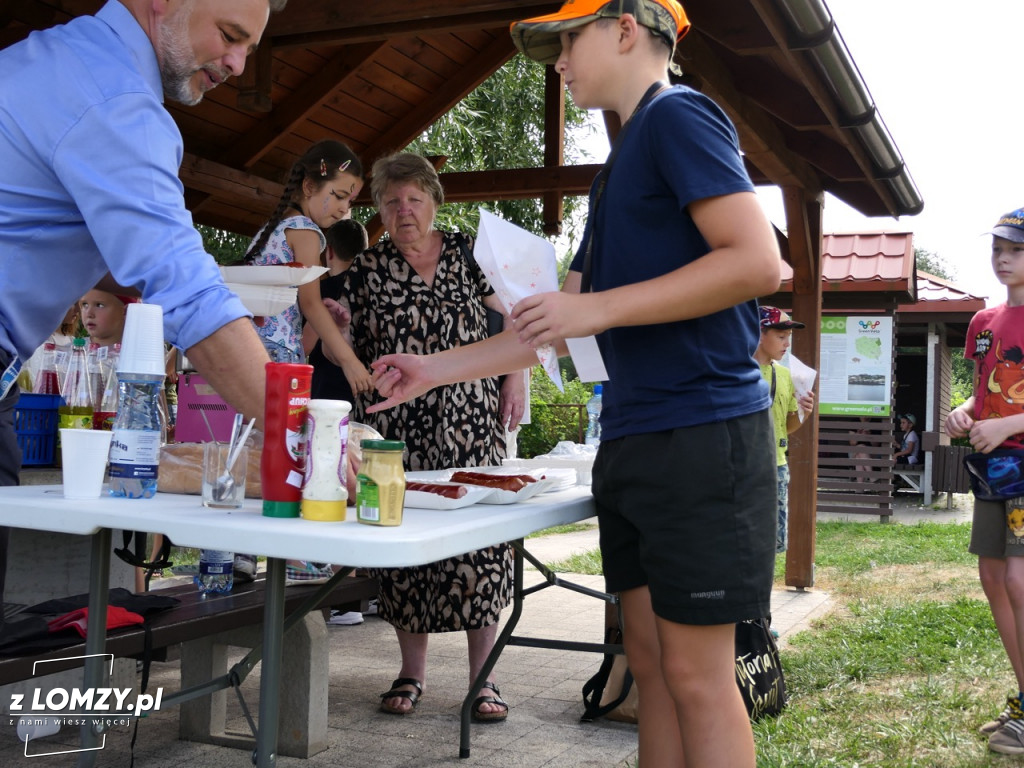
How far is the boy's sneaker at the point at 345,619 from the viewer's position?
5.38m

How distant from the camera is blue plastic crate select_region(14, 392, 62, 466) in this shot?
3225 mm

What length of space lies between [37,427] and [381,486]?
227 centimetres

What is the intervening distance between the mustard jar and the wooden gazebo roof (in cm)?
301

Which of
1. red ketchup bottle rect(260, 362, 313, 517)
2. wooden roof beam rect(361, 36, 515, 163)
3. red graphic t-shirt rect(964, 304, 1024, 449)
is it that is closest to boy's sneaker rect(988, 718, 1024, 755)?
red graphic t-shirt rect(964, 304, 1024, 449)

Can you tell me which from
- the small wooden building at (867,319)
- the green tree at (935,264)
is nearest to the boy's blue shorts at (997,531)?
the small wooden building at (867,319)

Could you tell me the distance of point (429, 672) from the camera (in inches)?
171

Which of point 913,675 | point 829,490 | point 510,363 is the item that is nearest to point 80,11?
point 510,363

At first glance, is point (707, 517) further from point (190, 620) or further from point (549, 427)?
point (549, 427)

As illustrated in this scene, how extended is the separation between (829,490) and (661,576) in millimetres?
12109

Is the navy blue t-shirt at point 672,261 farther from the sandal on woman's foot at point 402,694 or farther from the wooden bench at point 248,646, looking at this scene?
the sandal on woman's foot at point 402,694

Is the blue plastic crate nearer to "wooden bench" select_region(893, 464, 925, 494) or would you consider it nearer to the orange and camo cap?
the orange and camo cap

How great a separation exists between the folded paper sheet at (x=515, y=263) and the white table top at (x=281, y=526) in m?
0.39

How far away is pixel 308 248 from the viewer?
378cm

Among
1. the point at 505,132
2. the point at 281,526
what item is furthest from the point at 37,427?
the point at 505,132
